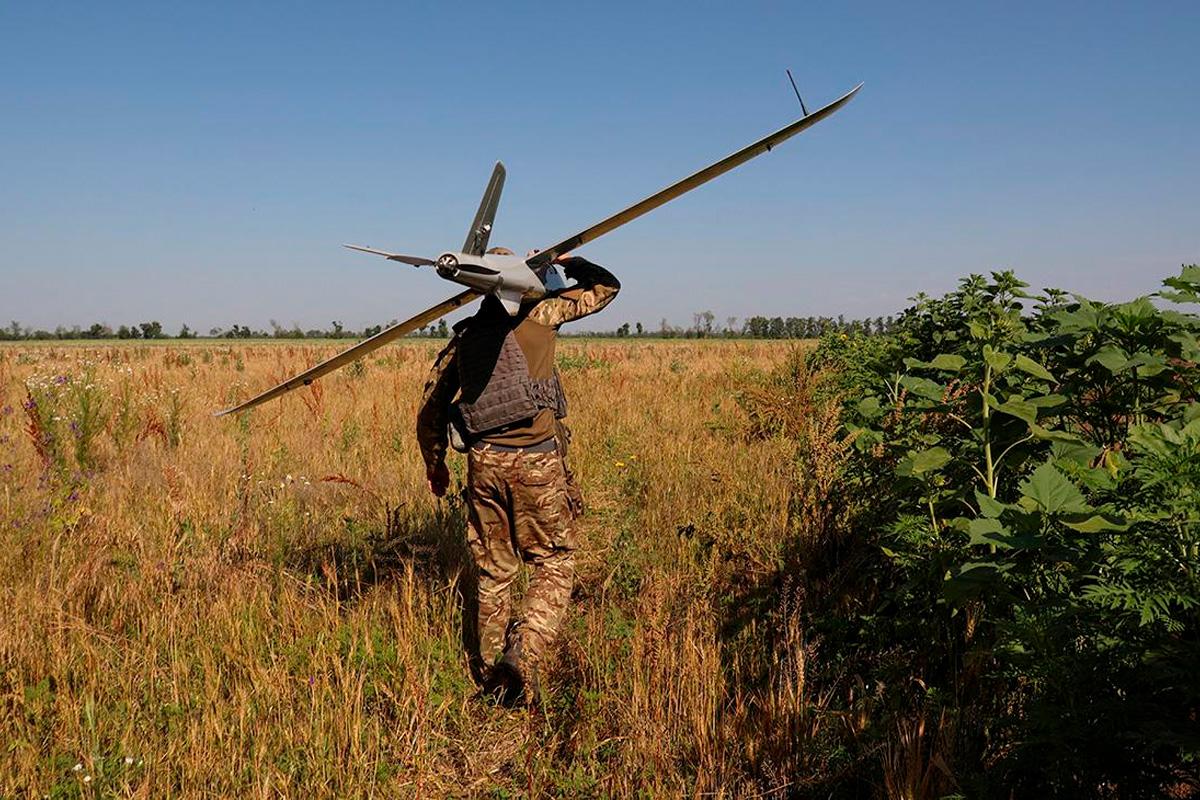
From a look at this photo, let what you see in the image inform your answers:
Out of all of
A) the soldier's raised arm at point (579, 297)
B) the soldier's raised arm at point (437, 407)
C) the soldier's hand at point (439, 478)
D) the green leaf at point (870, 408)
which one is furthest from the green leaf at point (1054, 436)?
the soldier's hand at point (439, 478)

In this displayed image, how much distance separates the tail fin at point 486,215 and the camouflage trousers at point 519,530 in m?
1.24

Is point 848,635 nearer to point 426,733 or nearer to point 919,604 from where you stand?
point 919,604

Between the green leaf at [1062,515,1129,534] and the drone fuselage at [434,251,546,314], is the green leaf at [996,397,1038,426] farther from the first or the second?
the drone fuselage at [434,251,546,314]

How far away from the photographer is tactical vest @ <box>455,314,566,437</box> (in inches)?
148

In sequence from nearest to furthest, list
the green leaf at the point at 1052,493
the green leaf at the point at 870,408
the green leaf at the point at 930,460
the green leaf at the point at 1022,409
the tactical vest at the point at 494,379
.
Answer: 1. the green leaf at the point at 1052,493
2. the green leaf at the point at 1022,409
3. the green leaf at the point at 930,460
4. the green leaf at the point at 870,408
5. the tactical vest at the point at 494,379

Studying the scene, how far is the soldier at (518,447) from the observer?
12.4 ft

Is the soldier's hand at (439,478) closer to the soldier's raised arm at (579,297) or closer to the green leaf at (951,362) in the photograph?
the soldier's raised arm at (579,297)

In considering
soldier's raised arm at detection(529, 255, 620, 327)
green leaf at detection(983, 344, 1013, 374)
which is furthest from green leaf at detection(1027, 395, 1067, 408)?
soldier's raised arm at detection(529, 255, 620, 327)

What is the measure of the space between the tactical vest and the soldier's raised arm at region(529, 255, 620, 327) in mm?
158

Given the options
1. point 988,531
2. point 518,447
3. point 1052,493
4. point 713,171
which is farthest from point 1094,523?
point 518,447

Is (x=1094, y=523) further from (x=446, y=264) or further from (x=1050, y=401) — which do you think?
(x=446, y=264)

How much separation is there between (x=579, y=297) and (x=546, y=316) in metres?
0.22

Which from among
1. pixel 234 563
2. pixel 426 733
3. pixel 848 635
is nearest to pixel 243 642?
pixel 234 563

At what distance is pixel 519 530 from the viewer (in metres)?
3.88
